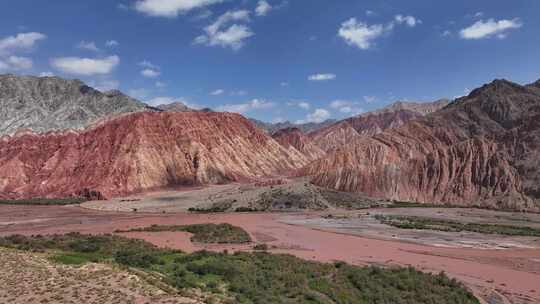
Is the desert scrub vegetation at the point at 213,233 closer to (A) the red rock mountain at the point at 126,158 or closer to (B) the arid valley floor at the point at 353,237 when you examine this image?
(B) the arid valley floor at the point at 353,237

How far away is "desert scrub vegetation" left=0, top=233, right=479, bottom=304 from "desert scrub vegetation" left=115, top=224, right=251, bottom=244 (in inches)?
462

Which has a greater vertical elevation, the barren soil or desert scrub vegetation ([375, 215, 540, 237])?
desert scrub vegetation ([375, 215, 540, 237])

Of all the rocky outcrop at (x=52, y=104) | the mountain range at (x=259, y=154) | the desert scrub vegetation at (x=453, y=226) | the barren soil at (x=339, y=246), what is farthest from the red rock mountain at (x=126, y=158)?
the desert scrub vegetation at (x=453, y=226)

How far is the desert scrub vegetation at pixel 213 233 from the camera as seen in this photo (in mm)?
41375

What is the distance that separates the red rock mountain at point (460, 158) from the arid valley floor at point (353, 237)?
9145 mm

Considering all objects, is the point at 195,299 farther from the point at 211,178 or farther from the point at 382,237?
the point at 211,178

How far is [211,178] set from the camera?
10488cm

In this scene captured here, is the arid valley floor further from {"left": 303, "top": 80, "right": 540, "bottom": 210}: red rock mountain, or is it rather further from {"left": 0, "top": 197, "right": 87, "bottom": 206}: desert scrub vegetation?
{"left": 303, "top": 80, "right": 540, "bottom": 210}: red rock mountain

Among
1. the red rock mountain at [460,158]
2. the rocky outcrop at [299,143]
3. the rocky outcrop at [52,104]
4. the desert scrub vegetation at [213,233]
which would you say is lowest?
the desert scrub vegetation at [213,233]

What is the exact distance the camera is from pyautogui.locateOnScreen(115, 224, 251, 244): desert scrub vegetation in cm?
4138

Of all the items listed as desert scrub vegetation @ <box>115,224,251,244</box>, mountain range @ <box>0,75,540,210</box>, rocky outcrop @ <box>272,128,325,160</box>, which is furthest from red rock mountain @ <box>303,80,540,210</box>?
rocky outcrop @ <box>272,128,325,160</box>

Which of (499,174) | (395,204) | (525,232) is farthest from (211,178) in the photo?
(525,232)

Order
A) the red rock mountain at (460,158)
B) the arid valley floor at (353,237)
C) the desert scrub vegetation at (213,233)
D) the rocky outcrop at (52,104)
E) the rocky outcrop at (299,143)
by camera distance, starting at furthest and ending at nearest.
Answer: the rocky outcrop at (299,143)
the rocky outcrop at (52,104)
the red rock mountain at (460,158)
the desert scrub vegetation at (213,233)
the arid valley floor at (353,237)

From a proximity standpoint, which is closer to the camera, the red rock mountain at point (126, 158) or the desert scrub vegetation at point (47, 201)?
the desert scrub vegetation at point (47, 201)
